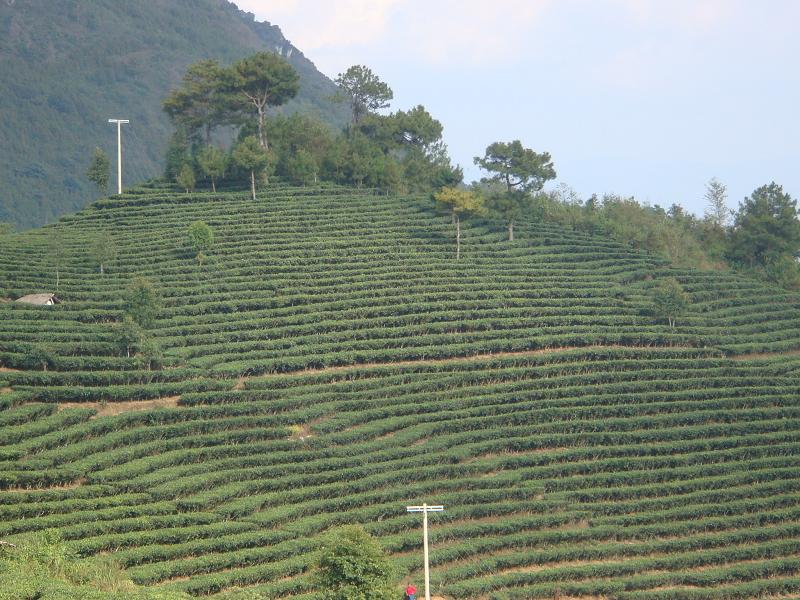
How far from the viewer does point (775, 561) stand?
29578mm

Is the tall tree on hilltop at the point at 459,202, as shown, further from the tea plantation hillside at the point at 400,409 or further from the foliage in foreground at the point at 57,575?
the foliage in foreground at the point at 57,575

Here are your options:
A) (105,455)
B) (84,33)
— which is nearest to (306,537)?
(105,455)

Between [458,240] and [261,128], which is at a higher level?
[261,128]

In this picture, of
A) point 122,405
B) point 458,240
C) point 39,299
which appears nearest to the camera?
point 122,405

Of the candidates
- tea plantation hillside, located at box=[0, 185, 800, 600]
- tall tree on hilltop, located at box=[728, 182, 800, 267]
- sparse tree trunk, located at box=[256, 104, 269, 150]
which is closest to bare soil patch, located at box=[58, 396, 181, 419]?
tea plantation hillside, located at box=[0, 185, 800, 600]

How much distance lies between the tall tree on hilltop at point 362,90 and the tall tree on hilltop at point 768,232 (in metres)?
20.9

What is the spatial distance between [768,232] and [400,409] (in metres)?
26.8

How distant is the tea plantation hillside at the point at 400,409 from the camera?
27.8 metres

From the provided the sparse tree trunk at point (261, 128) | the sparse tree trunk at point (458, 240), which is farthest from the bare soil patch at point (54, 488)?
the sparse tree trunk at point (261, 128)

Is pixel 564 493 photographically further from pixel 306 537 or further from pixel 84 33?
pixel 84 33

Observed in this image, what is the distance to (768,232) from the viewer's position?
54812 millimetres

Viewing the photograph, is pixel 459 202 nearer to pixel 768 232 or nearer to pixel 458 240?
pixel 458 240

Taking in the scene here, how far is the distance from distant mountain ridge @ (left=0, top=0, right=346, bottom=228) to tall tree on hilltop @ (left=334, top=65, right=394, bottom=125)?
22.3 meters

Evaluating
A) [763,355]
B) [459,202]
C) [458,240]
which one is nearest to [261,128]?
[459,202]
